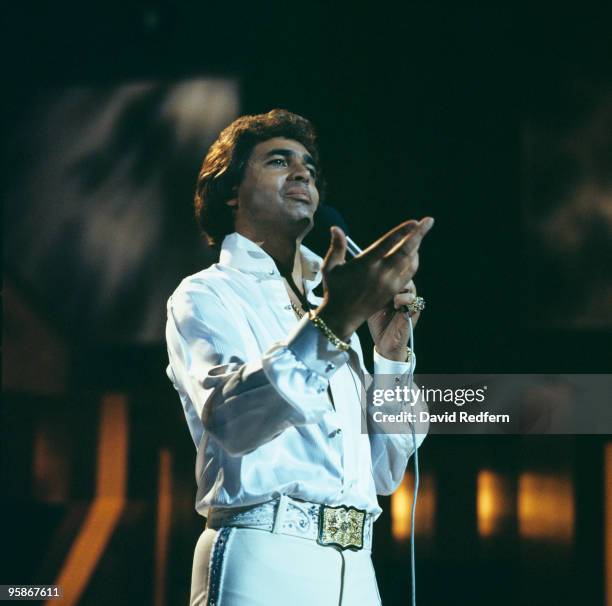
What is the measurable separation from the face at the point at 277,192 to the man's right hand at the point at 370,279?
0.50m

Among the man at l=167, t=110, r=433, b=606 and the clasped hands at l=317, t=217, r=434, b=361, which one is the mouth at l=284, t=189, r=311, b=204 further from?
the clasped hands at l=317, t=217, r=434, b=361

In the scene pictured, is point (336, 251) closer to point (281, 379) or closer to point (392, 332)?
point (281, 379)

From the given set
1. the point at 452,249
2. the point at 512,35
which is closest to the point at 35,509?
the point at 452,249

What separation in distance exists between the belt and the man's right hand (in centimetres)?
32

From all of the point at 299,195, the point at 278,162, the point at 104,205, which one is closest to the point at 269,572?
the point at 299,195

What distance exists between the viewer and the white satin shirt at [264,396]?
107 cm

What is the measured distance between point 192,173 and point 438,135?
0.81m

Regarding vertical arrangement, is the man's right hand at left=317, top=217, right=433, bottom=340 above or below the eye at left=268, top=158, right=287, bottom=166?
below

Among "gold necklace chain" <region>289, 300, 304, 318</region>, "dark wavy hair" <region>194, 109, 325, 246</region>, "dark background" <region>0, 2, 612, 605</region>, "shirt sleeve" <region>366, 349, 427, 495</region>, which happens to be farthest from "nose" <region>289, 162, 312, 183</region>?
"dark background" <region>0, 2, 612, 605</region>

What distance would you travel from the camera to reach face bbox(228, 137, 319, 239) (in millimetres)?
1560

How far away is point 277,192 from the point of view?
1593mm

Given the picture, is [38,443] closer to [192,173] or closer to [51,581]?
[51,581]

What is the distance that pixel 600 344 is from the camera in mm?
2568

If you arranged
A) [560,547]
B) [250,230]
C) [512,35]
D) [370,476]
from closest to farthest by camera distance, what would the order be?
[370,476] → [250,230] → [512,35] → [560,547]
